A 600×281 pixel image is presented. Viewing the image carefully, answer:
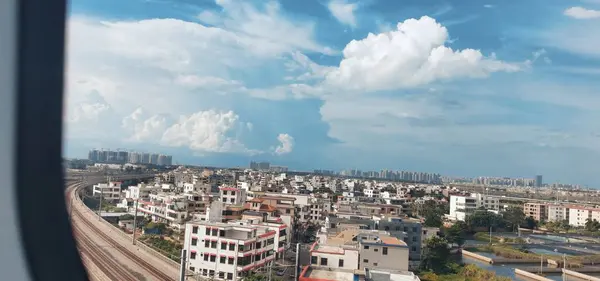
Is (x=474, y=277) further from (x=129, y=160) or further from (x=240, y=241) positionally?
(x=129, y=160)

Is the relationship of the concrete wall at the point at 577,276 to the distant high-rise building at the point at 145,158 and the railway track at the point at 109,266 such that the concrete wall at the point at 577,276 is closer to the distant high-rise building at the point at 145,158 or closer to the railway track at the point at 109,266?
the railway track at the point at 109,266

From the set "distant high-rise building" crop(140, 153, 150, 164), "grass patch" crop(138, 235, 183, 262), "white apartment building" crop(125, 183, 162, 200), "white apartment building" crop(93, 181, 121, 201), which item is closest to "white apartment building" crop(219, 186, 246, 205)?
"white apartment building" crop(125, 183, 162, 200)

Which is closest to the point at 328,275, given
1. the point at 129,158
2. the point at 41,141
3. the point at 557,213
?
the point at 41,141

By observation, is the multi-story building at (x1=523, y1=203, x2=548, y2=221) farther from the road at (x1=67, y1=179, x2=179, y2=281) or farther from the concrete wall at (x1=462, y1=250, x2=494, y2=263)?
the road at (x1=67, y1=179, x2=179, y2=281)

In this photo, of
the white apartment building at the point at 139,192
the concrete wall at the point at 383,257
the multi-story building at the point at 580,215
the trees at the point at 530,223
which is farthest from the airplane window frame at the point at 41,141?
the multi-story building at the point at 580,215

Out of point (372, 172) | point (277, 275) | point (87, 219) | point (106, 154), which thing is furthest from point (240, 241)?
point (372, 172)
